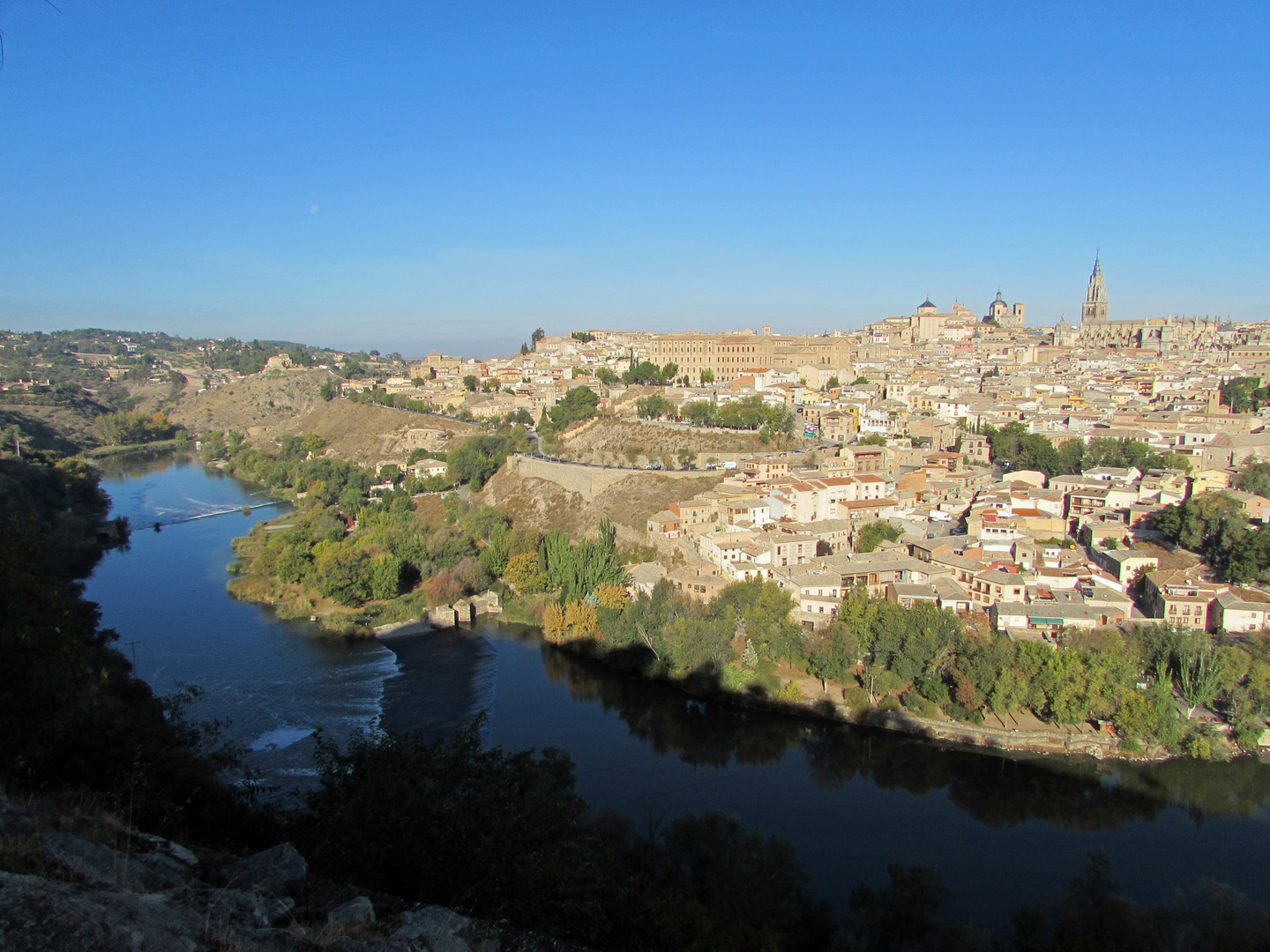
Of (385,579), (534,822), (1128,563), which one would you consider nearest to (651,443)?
(385,579)

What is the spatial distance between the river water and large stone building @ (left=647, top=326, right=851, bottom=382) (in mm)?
14372

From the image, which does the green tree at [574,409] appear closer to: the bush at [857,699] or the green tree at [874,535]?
the green tree at [874,535]

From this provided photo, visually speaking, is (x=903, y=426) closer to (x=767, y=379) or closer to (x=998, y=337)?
(x=767, y=379)

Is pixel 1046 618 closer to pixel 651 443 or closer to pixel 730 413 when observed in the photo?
pixel 730 413

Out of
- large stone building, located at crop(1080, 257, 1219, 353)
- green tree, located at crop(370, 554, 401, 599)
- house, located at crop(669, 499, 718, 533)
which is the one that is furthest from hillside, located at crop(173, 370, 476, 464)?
large stone building, located at crop(1080, 257, 1219, 353)

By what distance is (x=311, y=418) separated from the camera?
2945 centimetres

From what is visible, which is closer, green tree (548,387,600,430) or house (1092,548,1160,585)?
house (1092,548,1160,585)

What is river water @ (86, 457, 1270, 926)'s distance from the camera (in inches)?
248

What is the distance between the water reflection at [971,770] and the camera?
6.95 metres

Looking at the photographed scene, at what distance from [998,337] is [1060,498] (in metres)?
22.2

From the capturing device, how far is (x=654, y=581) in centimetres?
1124

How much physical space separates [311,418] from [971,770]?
87.8 feet

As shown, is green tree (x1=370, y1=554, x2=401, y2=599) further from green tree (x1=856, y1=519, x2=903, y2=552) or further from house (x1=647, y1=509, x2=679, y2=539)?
green tree (x1=856, y1=519, x2=903, y2=552)

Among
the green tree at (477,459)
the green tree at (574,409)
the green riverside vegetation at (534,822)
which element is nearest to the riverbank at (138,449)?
the green tree at (477,459)
